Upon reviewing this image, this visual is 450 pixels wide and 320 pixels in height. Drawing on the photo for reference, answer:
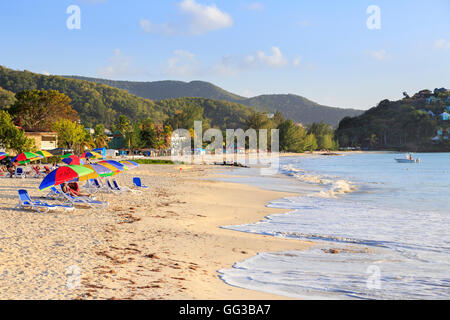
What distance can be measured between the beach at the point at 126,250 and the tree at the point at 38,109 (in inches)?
2617

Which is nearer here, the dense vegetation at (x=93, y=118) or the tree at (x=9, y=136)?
the tree at (x=9, y=136)

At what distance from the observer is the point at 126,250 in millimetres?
8391

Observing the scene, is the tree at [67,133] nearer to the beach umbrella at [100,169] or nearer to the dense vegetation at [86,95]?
the beach umbrella at [100,169]

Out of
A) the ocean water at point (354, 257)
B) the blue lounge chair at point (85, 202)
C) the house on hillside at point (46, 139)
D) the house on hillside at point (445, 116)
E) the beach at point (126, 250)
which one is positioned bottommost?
the ocean water at point (354, 257)

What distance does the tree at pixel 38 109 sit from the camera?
241 ft

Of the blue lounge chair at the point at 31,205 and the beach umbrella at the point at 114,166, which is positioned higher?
the beach umbrella at the point at 114,166

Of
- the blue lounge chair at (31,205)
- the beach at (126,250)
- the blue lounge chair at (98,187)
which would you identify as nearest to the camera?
the beach at (126,250)

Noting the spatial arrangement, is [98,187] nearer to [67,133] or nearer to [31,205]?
[31,205]

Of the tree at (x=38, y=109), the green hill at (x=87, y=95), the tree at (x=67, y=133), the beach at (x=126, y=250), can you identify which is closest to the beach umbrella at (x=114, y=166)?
the beach at (x=126, y=250)

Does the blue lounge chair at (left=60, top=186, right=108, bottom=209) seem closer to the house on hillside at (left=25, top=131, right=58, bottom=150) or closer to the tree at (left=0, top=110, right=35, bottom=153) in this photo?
the tree at (left=0, top=110, right=35, bottom=153)

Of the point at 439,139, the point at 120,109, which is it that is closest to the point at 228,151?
the point at 120,109

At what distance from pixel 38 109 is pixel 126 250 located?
7578 centimetres

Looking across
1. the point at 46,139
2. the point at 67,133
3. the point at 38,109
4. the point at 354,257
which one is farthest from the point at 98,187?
the point at 38,109
